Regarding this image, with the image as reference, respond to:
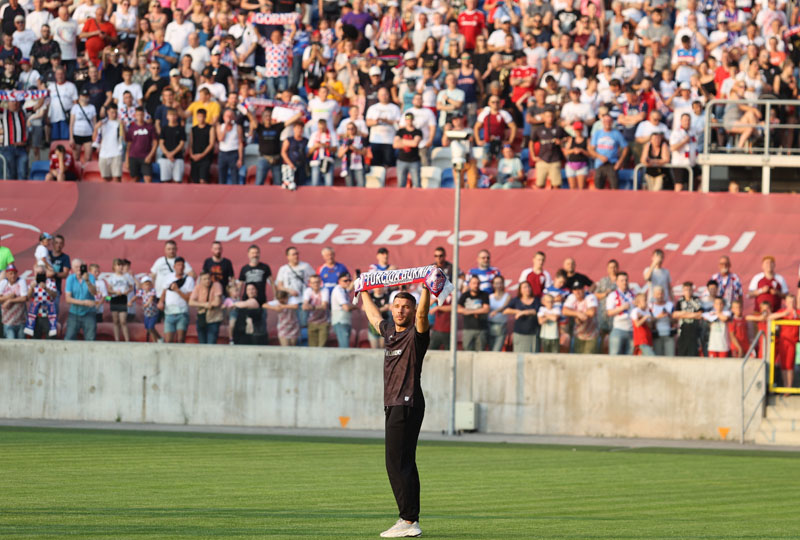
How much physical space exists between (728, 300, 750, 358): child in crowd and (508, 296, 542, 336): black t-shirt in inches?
130

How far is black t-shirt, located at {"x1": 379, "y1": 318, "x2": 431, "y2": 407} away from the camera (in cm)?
1016

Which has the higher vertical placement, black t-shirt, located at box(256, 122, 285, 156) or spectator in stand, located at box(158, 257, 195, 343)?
black t-shirt, located at box(256, 122, 285, 156)

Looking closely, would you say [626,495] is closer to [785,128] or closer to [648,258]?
[648,258]

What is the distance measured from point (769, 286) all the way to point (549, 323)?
14.0 ft

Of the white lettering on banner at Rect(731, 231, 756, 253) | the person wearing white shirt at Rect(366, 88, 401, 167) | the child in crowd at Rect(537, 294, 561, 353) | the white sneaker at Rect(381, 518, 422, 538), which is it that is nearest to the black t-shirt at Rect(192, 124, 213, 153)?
the person wearing white shirt at Rect(366, 88, 401, 167)

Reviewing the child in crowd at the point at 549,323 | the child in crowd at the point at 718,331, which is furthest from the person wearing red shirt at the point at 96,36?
the child in crowd at the point at 718,331

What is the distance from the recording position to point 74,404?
959 inches

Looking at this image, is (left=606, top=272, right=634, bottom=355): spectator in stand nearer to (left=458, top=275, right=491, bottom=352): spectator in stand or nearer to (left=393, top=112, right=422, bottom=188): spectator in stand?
(left=458, top=275, right=491, bottom=352): spectator in stand

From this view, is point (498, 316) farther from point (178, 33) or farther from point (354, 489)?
point (178, 33)

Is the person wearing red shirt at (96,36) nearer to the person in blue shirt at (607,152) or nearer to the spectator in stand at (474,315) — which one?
the person in blue shirt at (607,152)

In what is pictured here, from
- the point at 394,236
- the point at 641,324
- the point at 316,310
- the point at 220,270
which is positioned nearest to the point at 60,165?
the point at 220,270

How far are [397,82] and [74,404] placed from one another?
10.3 m

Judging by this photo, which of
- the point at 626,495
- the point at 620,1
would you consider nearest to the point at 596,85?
the point at 620,1

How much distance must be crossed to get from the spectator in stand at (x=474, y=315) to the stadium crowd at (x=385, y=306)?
2 cm
